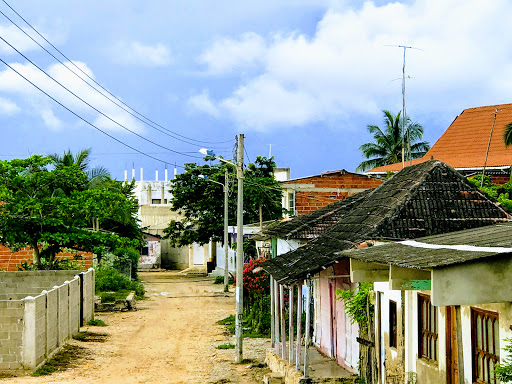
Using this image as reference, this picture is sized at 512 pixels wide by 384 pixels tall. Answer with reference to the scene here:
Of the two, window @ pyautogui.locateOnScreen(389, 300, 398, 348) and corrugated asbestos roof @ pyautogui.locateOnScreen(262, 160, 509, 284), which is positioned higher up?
corrugated asbestos roof @ pyautogui.locateOnScreen(262, 160, 509, 284)

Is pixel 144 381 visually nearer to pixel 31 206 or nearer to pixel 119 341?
pixel 119 341

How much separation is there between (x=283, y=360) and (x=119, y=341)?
8347mm

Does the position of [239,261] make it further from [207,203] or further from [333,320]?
[207,203]

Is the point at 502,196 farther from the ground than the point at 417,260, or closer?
farther from the ground

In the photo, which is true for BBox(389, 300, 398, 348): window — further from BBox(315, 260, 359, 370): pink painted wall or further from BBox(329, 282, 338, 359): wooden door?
BBox(329, 282, 338, 359): wooden door

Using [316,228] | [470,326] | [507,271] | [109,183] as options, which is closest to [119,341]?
[316,228]

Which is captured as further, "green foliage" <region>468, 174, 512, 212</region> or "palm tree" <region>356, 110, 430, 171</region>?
"palm tree" <region>356, 110, 430, 171</region>

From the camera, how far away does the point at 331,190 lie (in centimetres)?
2916

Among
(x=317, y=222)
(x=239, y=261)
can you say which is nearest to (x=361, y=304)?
(x=317, y=222)

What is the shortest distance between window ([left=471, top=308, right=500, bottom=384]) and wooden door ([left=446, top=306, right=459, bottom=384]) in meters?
0.62

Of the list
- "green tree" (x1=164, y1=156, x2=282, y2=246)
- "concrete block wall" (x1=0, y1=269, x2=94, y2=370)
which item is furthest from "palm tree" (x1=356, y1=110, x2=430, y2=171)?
"concrete block wall" (x1=0, y1=269, x2=94, y2=370)

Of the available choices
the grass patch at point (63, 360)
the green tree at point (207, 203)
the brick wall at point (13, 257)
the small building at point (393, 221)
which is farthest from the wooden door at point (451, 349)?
the green tree at point (207, 203)

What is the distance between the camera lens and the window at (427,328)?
33.6ft

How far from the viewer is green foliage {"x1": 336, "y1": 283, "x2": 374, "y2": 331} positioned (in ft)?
42.5
